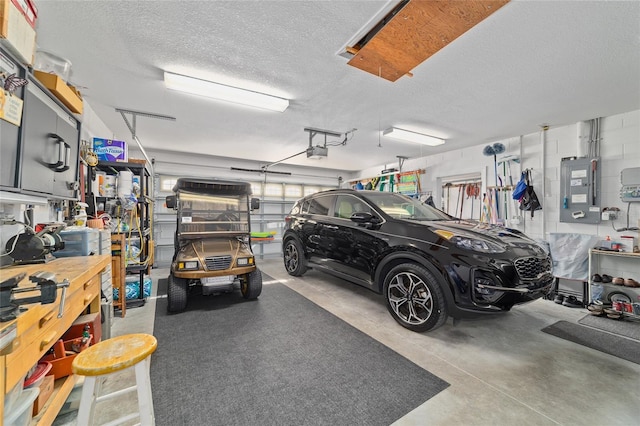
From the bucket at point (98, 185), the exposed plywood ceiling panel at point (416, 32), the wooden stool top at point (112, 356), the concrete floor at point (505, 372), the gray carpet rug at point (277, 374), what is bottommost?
the gray carpet rug at point (277, 374)

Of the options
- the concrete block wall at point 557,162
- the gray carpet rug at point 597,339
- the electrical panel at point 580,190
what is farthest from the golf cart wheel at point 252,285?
the electrical panel at point 580,190

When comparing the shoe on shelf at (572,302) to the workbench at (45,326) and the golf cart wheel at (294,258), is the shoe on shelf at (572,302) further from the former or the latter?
the workbench at (45,326)

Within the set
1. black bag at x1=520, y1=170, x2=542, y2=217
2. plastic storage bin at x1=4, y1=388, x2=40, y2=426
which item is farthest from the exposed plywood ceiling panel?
black bag at x1=520, y1=170, x2=542, y2=217

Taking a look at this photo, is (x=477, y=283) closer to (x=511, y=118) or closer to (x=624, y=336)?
(x=624, y=336)

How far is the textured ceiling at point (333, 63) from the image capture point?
73.5 inches

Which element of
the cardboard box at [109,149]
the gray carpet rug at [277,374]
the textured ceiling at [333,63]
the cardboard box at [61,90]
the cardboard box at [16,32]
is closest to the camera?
the cardboard box at [16,32]

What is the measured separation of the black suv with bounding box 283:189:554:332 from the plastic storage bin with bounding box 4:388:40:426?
268 cm

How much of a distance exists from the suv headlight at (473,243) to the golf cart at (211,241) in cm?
240

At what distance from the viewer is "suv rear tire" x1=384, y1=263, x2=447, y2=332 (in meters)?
2.46

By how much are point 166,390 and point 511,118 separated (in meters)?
5.32

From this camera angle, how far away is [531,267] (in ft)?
7.90

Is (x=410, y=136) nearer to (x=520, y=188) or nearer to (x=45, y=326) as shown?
(x=520, y=188)

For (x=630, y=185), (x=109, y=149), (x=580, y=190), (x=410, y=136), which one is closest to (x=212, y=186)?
(x=109, y=149)

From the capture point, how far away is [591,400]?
67.1 inches
